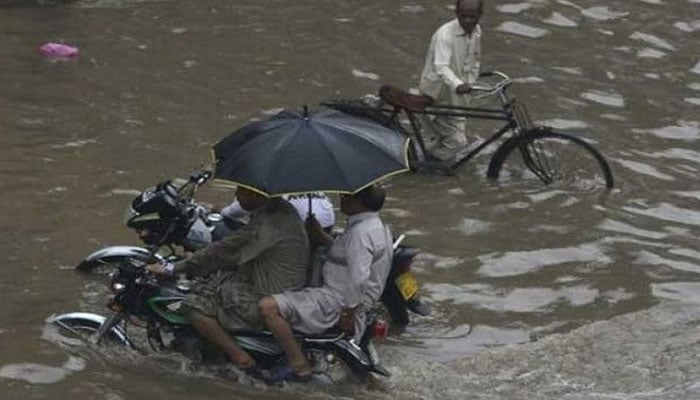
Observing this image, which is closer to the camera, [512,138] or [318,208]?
[318,208]

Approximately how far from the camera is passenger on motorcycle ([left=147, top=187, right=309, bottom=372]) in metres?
7.24

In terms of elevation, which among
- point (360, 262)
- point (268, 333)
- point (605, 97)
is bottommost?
point (605, 97)

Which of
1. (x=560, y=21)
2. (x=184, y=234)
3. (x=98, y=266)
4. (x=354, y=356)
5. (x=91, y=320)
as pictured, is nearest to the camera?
(x=354, y=356)

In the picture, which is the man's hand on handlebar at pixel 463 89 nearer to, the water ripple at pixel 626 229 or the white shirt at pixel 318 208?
the water ripple at pixel 626 229

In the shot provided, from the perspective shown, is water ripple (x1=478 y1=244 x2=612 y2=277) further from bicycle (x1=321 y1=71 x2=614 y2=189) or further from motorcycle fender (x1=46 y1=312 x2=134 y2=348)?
motorcycle fender (x1=46 y1=312 x2=134 y2=348)

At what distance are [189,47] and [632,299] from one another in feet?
26.7

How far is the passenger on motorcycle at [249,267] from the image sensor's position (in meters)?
7.24

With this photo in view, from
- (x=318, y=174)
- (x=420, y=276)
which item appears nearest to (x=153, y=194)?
(x=318, y=174)

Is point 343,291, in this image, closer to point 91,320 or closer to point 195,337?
point 195,337

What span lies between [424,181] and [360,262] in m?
4.55

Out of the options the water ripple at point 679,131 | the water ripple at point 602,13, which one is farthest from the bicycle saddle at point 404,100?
the water ripple at point 602,13

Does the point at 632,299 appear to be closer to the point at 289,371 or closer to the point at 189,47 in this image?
the point at 289,371

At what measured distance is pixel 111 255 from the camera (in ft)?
28.3

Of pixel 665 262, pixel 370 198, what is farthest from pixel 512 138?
pixel 370 198
